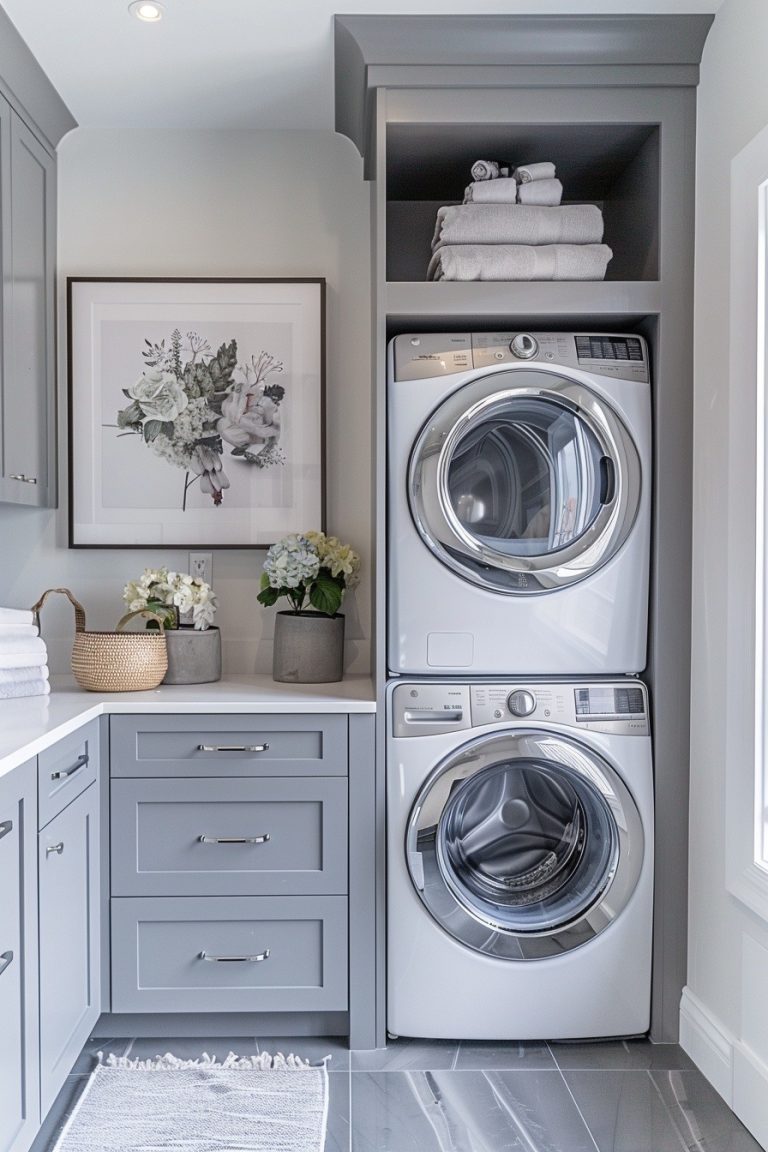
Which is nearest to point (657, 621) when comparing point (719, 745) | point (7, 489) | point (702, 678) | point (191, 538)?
point (702, 678)

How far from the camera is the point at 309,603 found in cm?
263

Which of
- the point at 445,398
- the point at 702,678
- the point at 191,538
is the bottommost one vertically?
the point at 702,678

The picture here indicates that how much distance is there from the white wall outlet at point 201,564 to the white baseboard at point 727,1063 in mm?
1695

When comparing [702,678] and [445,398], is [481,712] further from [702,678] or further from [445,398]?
[445,398]

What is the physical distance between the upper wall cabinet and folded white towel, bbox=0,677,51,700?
0.48 m

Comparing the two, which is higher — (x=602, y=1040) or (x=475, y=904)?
(x=475, y=904)

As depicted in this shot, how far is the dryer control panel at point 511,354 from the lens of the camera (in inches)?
88.2

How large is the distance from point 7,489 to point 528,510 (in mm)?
1301

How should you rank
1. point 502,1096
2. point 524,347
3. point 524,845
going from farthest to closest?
1. point 524,845
2. point 524,347
3. point 502,1096

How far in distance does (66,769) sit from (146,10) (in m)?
1.69

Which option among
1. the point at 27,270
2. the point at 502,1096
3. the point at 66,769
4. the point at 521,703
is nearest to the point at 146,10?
the point at 27,270

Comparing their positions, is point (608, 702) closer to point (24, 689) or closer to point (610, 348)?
point (610, 348)

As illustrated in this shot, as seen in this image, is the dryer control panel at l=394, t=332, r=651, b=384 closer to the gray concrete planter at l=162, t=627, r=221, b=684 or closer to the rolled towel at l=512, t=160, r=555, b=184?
the rolled towel at l=512, t=160, r=555, b=184

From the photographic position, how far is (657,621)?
228 centimetres
